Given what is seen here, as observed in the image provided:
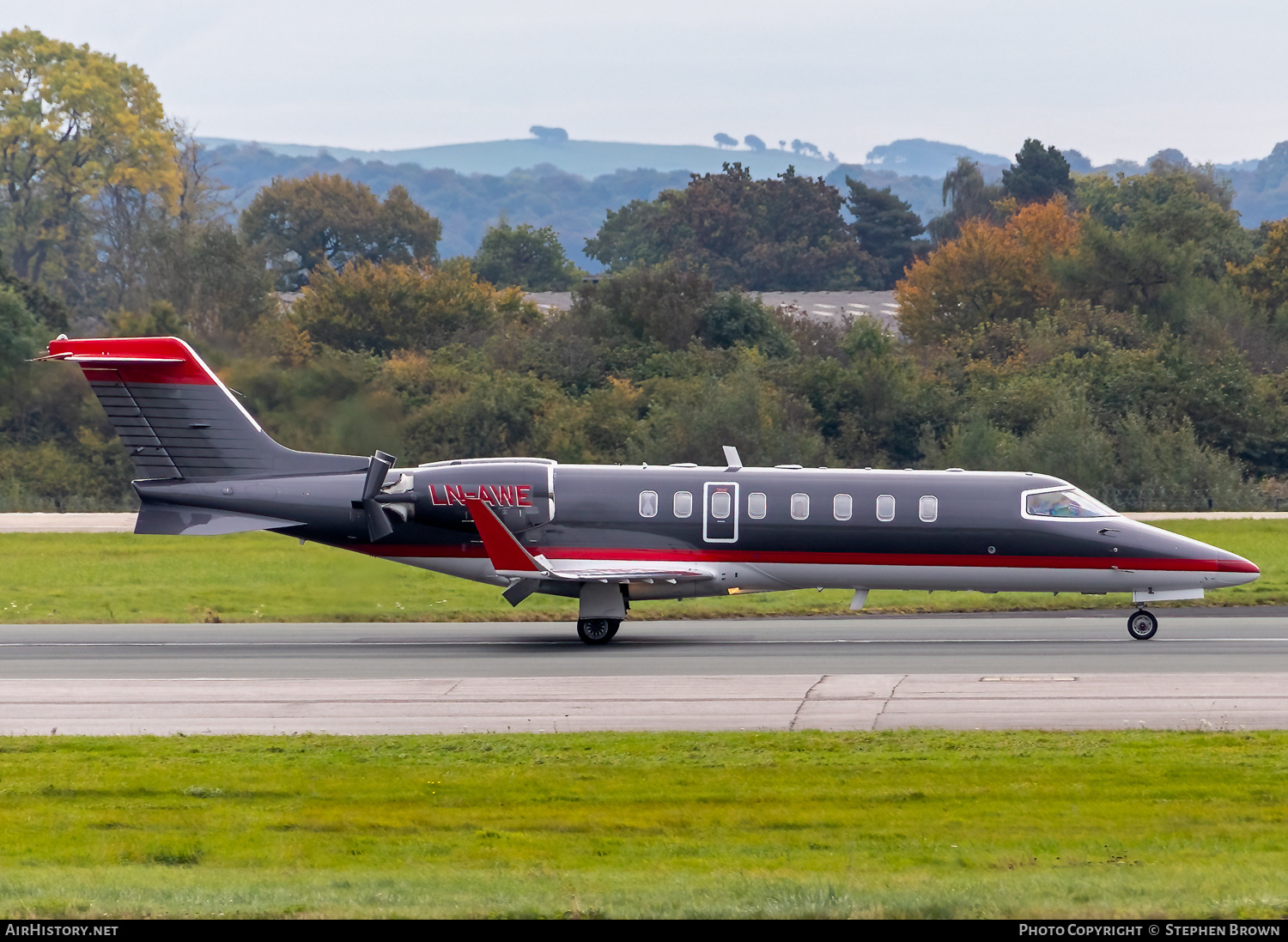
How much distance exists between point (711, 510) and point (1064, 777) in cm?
1080

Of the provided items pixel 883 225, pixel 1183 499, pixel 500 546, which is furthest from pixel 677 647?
pixel 883 225


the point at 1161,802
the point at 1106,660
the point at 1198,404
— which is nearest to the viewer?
the point at 1161,802

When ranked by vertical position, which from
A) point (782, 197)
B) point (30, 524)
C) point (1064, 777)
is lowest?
point (30, 524)

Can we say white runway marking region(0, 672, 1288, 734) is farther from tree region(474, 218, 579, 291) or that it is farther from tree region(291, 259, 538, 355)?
tree region(474, 218, 579, 291)

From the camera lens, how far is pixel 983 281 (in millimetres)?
77625

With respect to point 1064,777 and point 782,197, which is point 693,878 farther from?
point 782,197

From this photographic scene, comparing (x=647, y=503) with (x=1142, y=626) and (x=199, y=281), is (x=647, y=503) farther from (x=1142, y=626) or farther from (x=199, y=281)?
(x=199, y=281)

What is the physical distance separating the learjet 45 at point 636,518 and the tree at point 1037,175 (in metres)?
105

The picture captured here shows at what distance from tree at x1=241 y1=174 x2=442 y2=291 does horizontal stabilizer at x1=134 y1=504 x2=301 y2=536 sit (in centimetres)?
8353

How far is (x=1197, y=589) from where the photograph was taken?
23.4 meters

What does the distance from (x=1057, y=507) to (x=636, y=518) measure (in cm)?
689

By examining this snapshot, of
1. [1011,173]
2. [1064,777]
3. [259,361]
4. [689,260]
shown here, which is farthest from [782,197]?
[1064,777]

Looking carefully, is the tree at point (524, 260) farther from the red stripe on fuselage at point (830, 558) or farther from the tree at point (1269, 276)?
the red stripe on fuselage at point (830, 558)

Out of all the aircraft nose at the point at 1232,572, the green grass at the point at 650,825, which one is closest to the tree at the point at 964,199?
the aircraft nose at the point at 1232,572
